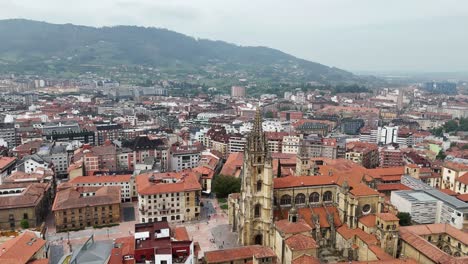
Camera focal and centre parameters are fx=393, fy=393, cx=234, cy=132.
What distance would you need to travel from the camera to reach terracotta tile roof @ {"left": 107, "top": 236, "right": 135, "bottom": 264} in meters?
49.5

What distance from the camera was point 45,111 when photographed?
179 meters

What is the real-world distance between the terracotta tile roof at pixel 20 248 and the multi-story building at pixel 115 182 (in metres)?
26.7

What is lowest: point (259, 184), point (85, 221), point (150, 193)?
point (85, 221)

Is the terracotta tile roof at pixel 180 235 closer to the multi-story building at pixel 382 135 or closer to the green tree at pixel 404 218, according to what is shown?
the green tree at pixel 404 218

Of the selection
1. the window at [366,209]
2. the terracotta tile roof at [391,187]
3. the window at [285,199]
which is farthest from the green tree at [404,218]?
the window at [285,199]

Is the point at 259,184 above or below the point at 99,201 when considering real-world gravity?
above

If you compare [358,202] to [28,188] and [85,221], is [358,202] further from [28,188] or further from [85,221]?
[28,188]

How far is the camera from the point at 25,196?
69.8 metres

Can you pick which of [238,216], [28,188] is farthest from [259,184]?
[28,188]

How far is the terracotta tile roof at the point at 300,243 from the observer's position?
51.2m

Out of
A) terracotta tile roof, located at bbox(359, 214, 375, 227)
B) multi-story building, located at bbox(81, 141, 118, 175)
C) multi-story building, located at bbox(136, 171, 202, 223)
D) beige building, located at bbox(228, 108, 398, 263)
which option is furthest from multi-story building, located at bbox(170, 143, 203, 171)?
terracotta tile roof, located at bbox(359, 214, 375, 227)

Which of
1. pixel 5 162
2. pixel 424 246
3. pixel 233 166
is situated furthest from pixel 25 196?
pixel 424 246

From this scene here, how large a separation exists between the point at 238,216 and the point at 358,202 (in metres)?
19.3

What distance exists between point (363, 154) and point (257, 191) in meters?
60.8
